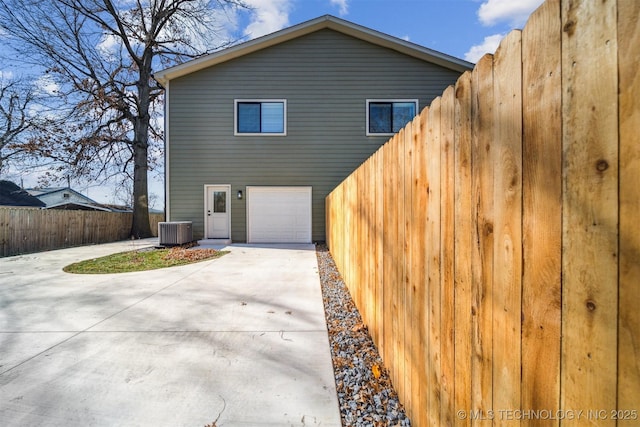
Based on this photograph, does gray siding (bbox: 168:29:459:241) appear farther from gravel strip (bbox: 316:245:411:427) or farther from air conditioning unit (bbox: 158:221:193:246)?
gravel strip (bbox: 316:245:411:427)

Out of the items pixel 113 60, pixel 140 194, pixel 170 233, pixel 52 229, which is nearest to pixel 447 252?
pixel 170 233

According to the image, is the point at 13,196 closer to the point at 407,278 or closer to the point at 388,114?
the point at 388,114

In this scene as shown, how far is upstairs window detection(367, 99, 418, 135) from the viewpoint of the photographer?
9.46m

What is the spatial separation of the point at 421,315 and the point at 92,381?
2.19m

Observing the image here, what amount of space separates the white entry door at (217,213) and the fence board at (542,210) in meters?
9.47

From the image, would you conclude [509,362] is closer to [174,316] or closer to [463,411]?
[463,411]

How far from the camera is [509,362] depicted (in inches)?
32.4

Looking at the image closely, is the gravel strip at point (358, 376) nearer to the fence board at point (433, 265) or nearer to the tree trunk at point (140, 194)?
the fence board at point (433, 265)

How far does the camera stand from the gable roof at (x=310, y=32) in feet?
29.5

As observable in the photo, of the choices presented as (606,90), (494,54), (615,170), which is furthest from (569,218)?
(494,54)

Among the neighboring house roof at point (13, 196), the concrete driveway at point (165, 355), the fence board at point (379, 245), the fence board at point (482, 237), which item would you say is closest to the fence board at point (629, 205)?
the fence board at point (482, 237)

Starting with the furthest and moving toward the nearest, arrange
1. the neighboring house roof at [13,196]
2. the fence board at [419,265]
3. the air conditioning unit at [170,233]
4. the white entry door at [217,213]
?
1. the neighboring house roof at [13,196]
2. the white entry door at [217,213]
3. the air conditioning unit at [170,233]
4. the fence board at [419,265]

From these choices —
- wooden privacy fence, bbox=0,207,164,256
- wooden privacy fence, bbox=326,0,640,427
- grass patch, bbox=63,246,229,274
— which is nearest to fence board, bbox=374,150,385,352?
wooden privacy fence, bbox=326,0,640,427

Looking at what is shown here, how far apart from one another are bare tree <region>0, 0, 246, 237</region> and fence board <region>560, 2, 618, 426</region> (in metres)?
13.8
